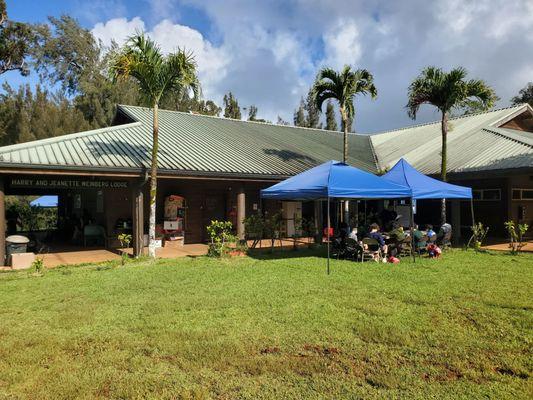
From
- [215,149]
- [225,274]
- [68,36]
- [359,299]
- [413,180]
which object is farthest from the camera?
[68,36]

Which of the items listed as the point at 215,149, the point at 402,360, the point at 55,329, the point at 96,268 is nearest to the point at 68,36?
the point at 215,149

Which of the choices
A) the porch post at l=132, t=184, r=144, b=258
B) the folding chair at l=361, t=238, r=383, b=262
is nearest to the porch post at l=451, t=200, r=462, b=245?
the folding chair at l=361, t=238, r=383, b=262

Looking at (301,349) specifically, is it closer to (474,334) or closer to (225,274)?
(474,334)

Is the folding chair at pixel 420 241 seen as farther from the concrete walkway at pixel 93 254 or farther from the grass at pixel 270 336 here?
the concrete walkway at pixel 93 254

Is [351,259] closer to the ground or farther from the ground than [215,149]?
closer to the ground

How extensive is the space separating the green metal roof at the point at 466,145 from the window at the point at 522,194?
2.11m

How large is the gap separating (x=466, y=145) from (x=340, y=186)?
10.5 meters

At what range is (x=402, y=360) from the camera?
4496 mm

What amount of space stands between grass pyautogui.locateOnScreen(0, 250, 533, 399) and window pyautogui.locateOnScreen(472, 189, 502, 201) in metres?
9.49

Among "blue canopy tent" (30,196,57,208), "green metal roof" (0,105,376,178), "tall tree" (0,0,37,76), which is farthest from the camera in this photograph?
"blue canopy tent" (30,196,57,208)

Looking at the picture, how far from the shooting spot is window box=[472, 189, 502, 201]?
17359mm

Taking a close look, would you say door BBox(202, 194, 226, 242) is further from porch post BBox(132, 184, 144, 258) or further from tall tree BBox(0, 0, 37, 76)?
tall tree BBox(0, 0, 37, 76)

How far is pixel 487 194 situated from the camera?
17797mm

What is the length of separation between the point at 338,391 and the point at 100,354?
2.66 meters
